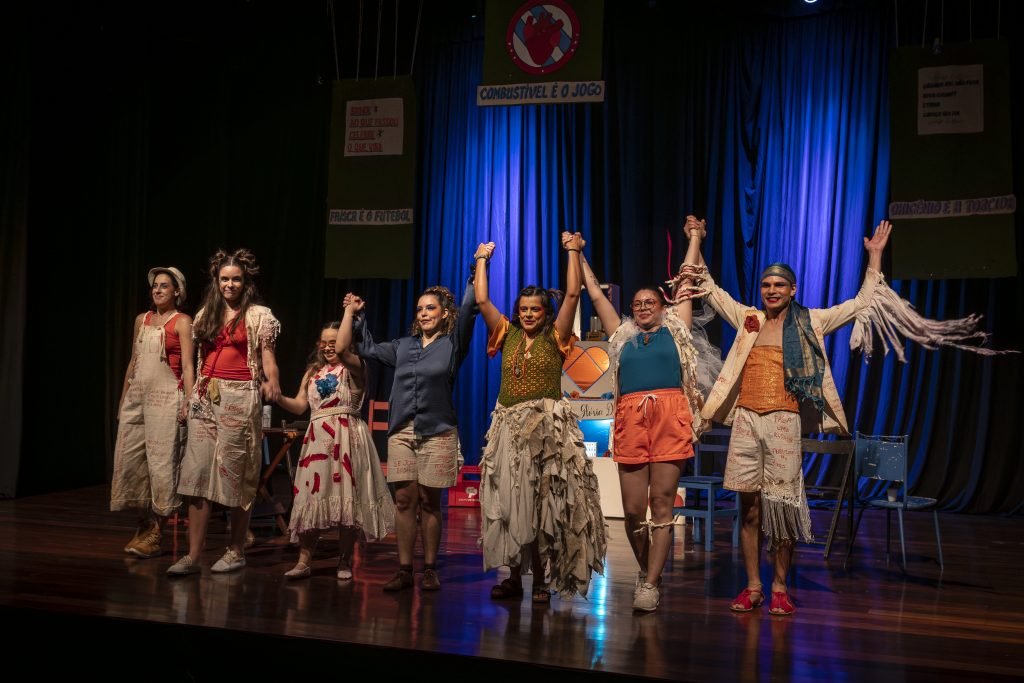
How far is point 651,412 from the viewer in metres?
4.19

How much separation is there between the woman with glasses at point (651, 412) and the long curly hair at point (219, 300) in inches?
65.6

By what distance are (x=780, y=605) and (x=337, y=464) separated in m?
2.16

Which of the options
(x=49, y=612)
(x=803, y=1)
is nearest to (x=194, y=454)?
(x=49, y=612)

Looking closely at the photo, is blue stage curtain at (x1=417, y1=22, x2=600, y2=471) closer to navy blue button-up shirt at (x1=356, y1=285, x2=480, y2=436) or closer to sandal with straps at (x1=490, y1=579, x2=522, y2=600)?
navy blue button-up shirt at (x1=356, y1=285, x2=480, y2=436)

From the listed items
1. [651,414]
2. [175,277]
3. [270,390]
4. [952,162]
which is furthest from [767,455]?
[952,162]

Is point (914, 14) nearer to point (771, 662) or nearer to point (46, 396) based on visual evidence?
point (771, 662)

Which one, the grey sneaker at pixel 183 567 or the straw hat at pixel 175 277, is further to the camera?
the straw hat at pixel 175 277

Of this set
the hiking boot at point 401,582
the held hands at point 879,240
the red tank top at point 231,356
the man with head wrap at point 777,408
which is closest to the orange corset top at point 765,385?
the man with head wrap at point 777,408

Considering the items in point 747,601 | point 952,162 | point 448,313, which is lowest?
point 747,601

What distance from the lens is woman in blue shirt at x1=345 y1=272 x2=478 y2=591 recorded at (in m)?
4.45

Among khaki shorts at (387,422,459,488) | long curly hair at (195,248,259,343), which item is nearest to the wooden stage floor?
khaki shorts at (387,422,459,488)

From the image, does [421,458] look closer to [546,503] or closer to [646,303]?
[546,503]

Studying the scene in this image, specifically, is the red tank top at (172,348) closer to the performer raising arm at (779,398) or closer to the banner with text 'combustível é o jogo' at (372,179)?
the performer raising arm at (779,398)

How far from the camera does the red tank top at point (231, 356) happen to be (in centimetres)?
469
